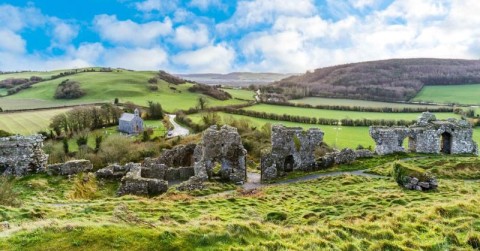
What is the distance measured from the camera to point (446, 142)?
144ft

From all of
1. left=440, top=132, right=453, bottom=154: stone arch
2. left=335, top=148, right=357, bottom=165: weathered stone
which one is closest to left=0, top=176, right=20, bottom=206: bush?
left=335, top=148, right=357, bottom=165: weathered stone

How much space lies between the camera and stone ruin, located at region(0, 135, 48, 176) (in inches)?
1220

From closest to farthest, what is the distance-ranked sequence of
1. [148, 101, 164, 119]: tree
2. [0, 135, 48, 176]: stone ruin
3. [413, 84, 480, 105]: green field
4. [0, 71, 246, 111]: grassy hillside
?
[0, 135, 48, 176]: stone ruin
[148, 101, 164, 119]: tree
[413, 84, 480, 105]: green field
[0, 71, 246, 111]: grassy hillside

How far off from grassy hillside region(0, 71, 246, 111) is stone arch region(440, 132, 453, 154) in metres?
71.8

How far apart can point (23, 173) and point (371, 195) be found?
2685cm

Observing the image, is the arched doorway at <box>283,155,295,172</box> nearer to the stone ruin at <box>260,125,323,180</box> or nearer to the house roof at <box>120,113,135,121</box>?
the stone ruin at <box>260,125,323,180</box>

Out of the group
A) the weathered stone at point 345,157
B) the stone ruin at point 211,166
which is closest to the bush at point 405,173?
the weathered stone at point 345,157

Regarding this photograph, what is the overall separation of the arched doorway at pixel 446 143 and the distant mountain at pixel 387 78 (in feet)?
215

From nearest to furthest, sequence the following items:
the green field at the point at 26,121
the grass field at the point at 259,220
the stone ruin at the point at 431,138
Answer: the grass field at the point at 259,220 < the stone ruin at the point at 431,138 < the green field at the point at 26,121

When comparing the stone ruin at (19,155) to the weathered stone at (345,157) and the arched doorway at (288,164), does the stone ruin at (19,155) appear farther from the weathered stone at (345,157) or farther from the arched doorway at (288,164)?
the weathered stone at (345,157)

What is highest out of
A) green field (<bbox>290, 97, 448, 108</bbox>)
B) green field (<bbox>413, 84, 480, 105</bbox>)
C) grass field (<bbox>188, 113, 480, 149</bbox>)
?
green field (<bbox>413, 84, 480, 105</bbox>)

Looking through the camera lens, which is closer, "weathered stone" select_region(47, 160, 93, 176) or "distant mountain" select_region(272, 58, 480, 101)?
"weathered stone" select_region(47, 160, 93, 176)

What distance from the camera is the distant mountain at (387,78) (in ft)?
378

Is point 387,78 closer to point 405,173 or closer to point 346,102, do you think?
point 346,102
